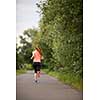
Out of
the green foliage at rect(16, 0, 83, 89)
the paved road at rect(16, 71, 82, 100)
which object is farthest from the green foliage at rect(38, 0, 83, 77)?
the paved road at rect(16, 71, 82, 100)

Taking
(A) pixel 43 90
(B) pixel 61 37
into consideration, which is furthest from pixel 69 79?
(B) pixel 61 37

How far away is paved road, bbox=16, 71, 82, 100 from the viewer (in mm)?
3010

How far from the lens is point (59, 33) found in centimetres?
311

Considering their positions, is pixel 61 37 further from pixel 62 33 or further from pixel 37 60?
pixel 37 60

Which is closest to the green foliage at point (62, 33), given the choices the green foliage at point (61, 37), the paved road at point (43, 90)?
the green foliage at point (61, 37)

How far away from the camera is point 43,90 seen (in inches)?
120

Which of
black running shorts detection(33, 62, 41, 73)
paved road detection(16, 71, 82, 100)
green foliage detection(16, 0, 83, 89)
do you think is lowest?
paved road detection(16, 71, 82, 100)

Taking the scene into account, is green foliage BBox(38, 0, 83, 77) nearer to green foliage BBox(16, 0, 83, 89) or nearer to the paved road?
green foliage BBox(16, 0, 83, 89)

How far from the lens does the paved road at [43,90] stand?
118 inches

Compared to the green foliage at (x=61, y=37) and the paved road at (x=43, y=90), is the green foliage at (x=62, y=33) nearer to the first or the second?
the green foliage at (x=61, y=37)
